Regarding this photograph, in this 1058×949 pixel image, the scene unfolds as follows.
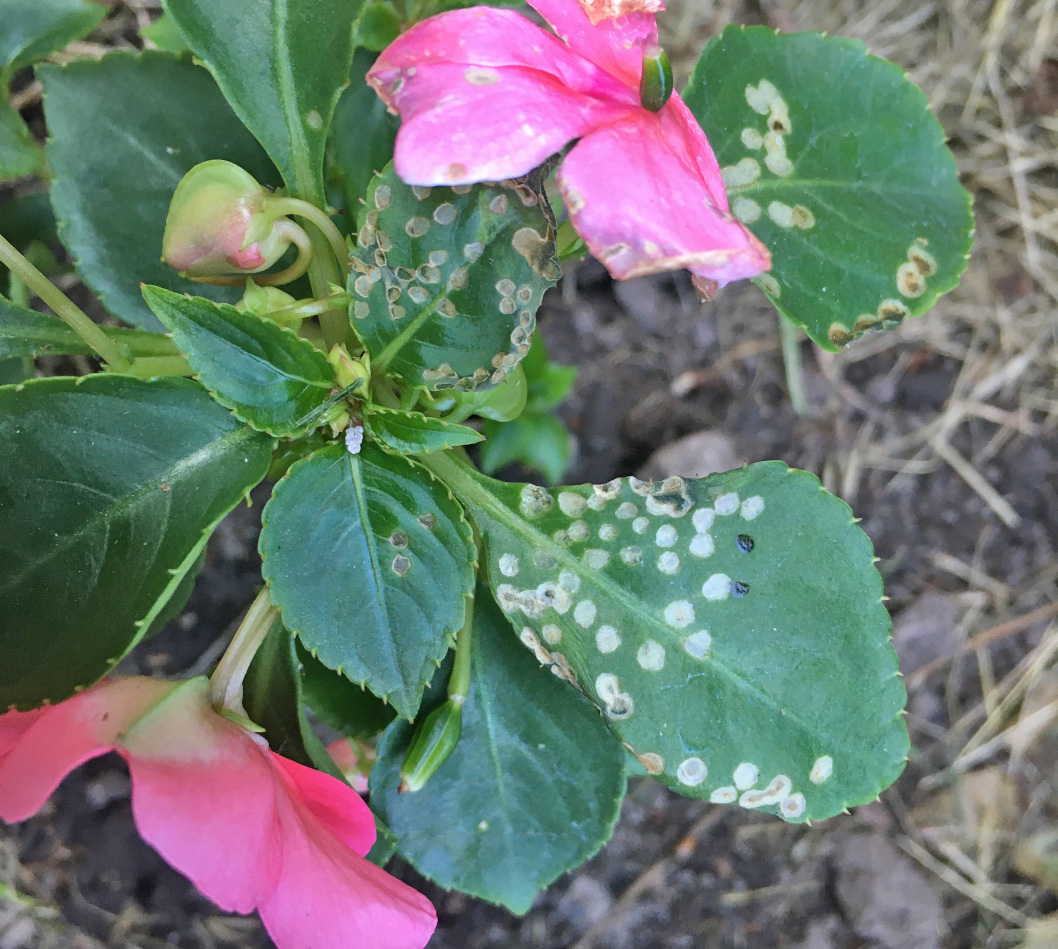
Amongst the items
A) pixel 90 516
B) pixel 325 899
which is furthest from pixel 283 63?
pixel 325 899

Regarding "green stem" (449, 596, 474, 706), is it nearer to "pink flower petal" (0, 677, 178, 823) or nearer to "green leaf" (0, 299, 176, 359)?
"pink flower petal" (0, 677, 178, 823)

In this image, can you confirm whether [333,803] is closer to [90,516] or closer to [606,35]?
[90,516]

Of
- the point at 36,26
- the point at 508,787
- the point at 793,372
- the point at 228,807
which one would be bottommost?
the point at 793,372

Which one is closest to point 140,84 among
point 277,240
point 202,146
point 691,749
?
point 202,146

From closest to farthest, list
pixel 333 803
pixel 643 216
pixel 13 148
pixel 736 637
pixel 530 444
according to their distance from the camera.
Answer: pixel 643 216 → pixel 333 803 → pixel 736 637 → pixel 13 148 → pixel 530 444

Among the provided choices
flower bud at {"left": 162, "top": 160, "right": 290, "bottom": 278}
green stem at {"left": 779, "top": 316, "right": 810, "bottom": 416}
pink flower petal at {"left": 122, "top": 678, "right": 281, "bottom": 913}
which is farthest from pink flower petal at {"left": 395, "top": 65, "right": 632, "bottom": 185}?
green stem at {"left": 779, "top": 316, "right": 810, "bottom": 416}

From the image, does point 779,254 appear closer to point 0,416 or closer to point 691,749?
point 691,749
